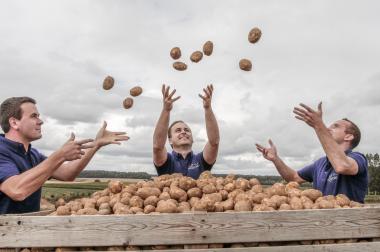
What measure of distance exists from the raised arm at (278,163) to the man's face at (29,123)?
393 cm

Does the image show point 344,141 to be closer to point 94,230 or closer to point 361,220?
point 361,220

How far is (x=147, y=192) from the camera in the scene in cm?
498

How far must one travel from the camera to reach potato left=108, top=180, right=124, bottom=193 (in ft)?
17.7

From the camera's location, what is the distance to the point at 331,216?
4.32 metres

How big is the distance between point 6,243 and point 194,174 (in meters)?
3.79

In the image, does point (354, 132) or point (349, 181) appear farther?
point (354, 132)

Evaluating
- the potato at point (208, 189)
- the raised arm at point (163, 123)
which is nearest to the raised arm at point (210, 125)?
the raised arm at point (163, 123)

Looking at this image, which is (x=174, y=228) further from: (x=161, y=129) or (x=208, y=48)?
(x=208, y=48)

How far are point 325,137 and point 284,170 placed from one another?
240 centimetres

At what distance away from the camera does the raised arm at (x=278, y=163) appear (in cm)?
781

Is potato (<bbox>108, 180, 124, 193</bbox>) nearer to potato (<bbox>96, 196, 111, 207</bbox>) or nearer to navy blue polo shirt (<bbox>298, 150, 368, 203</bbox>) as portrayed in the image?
potato (<bbox>96, 196, 111, 207</bbox>)

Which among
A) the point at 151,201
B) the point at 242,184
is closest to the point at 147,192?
the point at 151,201

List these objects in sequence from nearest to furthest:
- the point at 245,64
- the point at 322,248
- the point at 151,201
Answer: the point at 322,248 → the point at 151,201 → the point at 245,64

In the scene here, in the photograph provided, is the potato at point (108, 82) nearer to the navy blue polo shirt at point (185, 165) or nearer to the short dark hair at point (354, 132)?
the navy blue polo shirt at point (185, 165)
